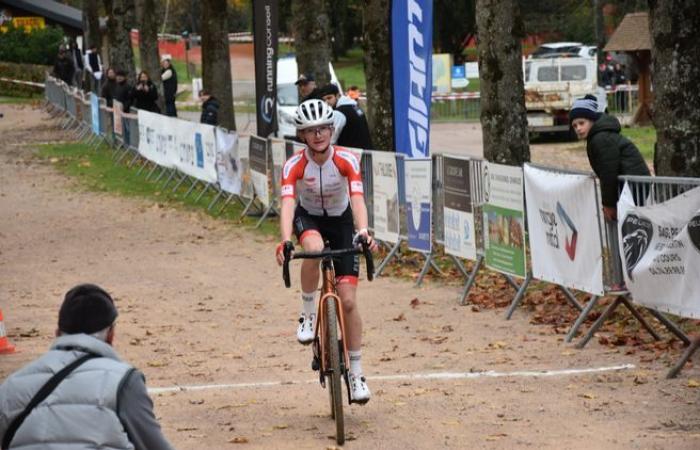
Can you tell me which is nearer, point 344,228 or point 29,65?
point 344,228

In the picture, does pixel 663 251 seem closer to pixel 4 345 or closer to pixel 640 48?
pixel 4 345

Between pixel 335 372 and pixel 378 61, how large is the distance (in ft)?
46.0

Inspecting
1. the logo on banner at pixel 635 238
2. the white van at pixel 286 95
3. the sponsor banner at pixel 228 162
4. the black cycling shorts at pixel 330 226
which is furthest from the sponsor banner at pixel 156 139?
the black cycling shorts at pixel 330 226

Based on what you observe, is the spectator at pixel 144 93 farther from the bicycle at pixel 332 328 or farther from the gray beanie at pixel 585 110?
the bicycle at pixel 332 328

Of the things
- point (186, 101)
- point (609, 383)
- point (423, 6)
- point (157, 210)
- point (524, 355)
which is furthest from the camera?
point (186, 101)

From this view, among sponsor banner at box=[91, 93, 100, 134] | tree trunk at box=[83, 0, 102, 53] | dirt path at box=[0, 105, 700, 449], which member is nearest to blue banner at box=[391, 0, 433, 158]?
dirt path at box=[0, 105, 700, 449]

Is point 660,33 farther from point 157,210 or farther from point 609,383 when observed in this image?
point 157,210

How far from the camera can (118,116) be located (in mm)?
35594

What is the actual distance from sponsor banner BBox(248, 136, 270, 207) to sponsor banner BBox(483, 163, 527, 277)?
25.7 ft

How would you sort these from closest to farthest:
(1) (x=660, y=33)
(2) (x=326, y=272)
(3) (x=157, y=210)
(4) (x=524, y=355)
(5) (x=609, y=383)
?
(2) (x=326, y=272) → (5) (x=609, y=383) → (4) (x=524, y=355) → (1) (x=660, y=33) → (3) (x=157, y=210)

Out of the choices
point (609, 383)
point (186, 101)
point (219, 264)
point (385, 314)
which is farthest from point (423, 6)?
point (186, 101)

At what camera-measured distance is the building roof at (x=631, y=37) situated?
4900 cm

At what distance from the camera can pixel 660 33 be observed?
504 inches

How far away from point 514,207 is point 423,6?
17.8ft
